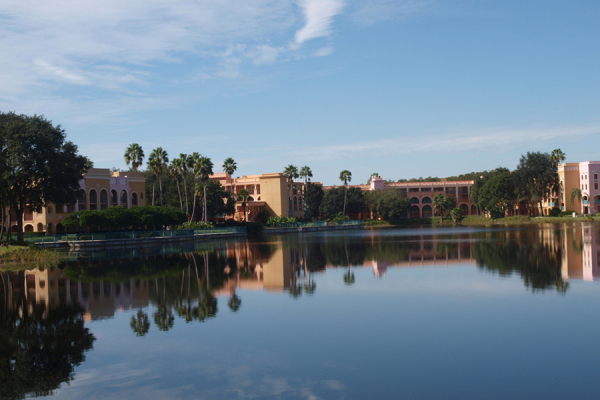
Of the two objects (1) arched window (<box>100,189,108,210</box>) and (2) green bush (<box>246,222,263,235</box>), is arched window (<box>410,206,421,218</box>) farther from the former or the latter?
(1) arched window (<box>100,189,108,210</box>)

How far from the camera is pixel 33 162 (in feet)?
129

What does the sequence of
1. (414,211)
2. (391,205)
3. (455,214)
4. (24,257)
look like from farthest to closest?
1. (414,211)
2. (391,205)
3. (455,214)
4. (24,257)

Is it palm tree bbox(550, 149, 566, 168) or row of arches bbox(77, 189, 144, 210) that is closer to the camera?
row of arches bbox(77, 189, 144, 210)

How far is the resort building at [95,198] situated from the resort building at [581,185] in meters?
72.0

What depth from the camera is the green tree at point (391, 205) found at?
4067 inches

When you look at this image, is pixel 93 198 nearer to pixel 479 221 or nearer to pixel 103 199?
pixel 103 199

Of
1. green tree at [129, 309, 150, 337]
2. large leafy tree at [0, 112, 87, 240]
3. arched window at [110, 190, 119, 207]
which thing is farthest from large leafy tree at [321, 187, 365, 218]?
green tree at [129, 309, 150, 337]

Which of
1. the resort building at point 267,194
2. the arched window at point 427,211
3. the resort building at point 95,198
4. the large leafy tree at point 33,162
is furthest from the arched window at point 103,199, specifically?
the arched window at point 427,211

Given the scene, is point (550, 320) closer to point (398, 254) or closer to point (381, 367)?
point (381, 367)

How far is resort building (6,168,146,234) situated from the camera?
59.4m

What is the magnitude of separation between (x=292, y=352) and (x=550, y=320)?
21.1 ft

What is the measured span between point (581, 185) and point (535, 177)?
8.81 m

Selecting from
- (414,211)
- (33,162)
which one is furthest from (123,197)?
(414,211)

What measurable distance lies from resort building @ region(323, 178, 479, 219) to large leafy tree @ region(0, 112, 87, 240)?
3220 inches
